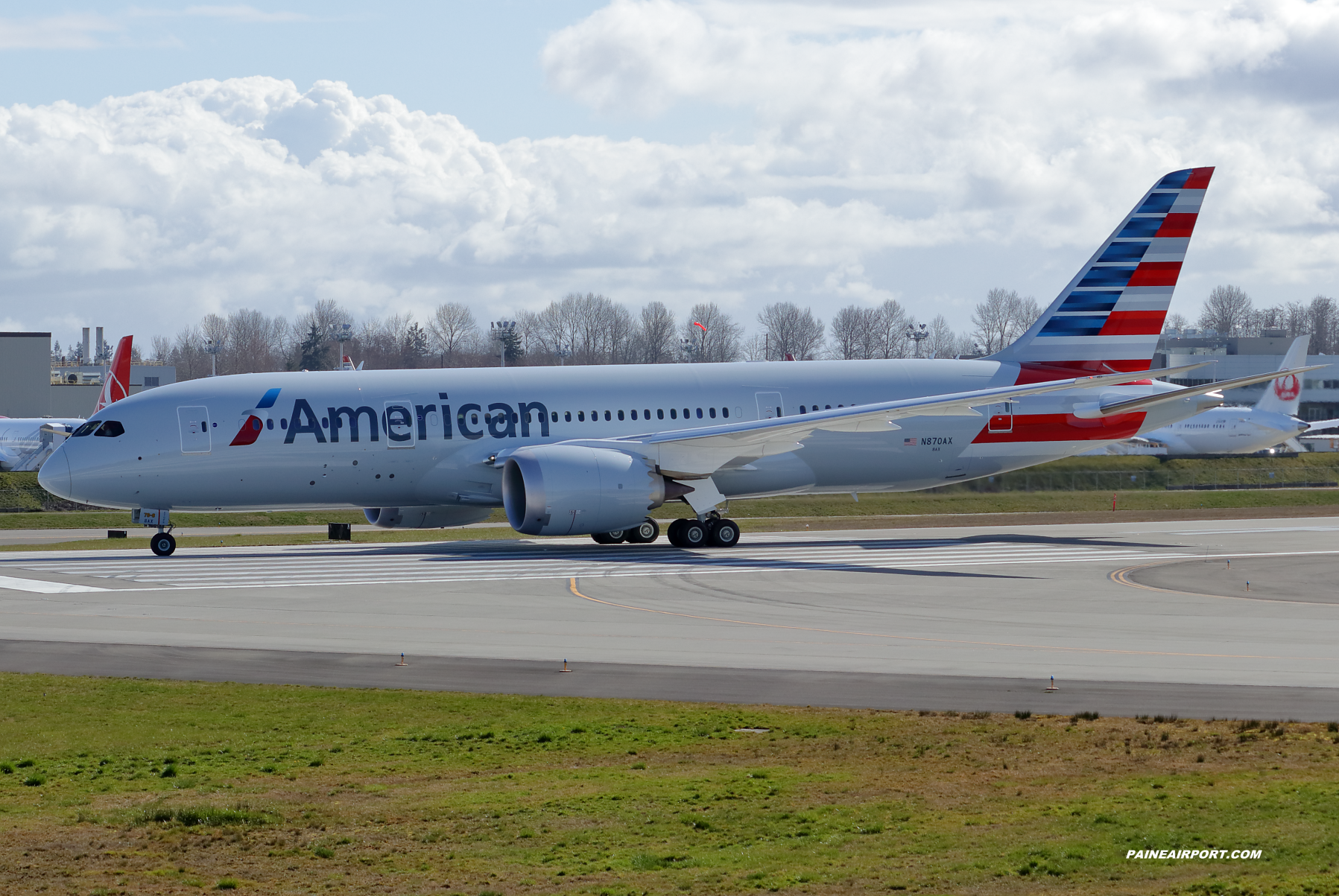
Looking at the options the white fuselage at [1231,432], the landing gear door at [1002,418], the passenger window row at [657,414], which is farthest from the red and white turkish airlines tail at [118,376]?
the white fuselage at [1231,432]

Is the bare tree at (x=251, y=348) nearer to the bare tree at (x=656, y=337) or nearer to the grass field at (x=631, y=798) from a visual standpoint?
the bare tree at (x=656, y=337)

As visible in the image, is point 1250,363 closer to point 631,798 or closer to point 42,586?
point 42,586

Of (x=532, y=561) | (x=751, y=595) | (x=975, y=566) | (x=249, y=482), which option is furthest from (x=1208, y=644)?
(x=249, y=482)

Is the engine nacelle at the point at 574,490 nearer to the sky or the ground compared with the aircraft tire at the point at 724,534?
nearer to the sky

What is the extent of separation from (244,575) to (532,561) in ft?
23.2

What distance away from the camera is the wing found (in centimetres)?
3809

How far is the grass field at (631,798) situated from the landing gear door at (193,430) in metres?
21.1

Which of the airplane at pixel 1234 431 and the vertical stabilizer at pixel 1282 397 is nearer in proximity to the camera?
the airplane at pixel 1234 431

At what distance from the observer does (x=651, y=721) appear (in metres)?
16.5

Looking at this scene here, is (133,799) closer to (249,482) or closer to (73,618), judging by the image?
(73,618)

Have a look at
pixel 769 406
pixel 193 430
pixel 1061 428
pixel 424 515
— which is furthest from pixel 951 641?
pixel 193 430

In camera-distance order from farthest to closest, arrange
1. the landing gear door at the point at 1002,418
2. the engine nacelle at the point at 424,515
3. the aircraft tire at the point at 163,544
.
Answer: the landing gear door at the point at 1002,418 → the engine nacelle at the point at 424,515 → the aircraft tire at the point at 163,544
